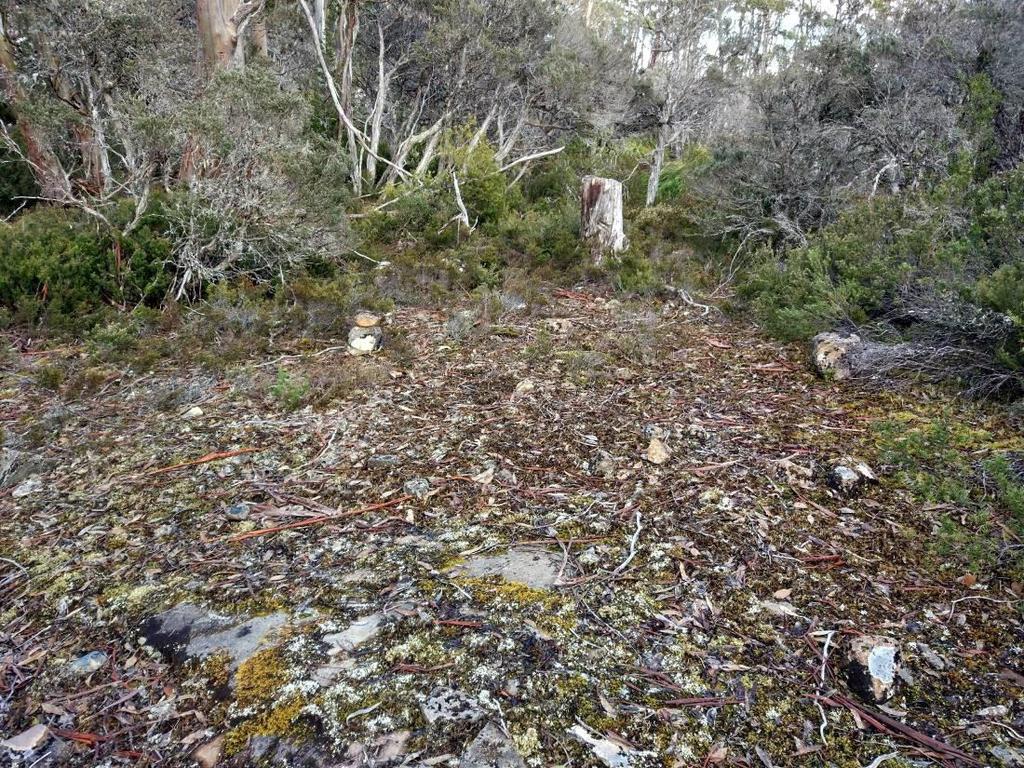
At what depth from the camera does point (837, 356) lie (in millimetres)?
4742

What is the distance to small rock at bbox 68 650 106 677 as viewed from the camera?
7.32 feet

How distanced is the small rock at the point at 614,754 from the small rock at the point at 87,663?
5.61ft

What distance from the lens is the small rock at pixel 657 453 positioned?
11.8 feet

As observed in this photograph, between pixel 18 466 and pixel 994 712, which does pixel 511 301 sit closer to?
pixel 18 466

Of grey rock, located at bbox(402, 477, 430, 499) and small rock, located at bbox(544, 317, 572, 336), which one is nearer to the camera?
grey rock, located at bbox(402, 477, 430, 499)

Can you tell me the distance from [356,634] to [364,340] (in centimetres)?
347

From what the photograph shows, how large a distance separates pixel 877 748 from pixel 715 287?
625 centimetres

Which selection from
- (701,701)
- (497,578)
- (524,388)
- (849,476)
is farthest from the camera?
(524,388)

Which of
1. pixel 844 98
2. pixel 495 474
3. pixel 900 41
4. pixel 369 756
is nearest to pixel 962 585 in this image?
pixel 495 474

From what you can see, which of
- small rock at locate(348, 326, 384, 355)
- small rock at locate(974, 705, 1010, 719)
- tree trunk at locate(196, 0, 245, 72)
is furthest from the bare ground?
tree trunk at locate(196, 0, 245, 72)

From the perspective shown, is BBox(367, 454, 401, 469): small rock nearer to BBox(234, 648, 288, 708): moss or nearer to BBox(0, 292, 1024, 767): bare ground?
BBox(0, 292, 1024, 767): bare ground

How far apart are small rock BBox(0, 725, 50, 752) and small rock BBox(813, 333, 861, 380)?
4850 millimetres

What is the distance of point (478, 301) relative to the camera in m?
6.77

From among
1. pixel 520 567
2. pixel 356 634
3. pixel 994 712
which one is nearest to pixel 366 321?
pixel 520 567
